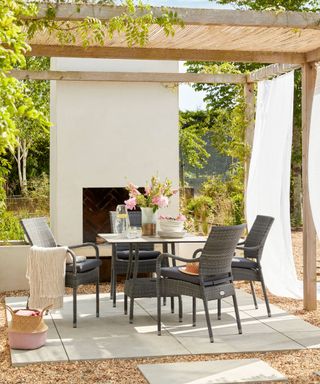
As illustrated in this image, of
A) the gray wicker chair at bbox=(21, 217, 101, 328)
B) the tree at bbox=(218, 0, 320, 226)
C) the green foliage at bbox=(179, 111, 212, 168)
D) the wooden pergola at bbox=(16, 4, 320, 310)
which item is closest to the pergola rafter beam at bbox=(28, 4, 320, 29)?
the wooden pergola at bbox=(16, 4, 320, 310)

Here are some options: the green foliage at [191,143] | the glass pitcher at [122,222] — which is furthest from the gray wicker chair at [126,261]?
the green foliage at [191,143]

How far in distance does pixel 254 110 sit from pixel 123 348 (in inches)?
202

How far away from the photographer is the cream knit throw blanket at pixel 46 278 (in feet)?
23.6

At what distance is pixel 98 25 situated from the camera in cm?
584

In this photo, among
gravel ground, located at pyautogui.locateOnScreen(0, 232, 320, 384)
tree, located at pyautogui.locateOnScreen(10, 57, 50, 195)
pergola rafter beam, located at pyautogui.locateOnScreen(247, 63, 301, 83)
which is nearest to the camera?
gravel ground, located at pyautogui.locateOnScreen(0, 232, 320, 384)

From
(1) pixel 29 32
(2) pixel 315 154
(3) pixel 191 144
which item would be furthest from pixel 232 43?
(3) pixel 191 144

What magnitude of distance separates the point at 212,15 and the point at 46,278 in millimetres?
2801

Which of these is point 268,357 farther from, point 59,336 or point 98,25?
point 98,25

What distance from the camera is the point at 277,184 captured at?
9.11 meters

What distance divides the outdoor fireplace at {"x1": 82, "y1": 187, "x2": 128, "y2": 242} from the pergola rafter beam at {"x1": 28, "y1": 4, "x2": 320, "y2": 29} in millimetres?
4423

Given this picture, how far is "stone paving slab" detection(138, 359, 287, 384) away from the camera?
5324 millimetres

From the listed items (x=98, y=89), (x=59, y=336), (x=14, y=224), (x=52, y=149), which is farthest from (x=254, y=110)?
(x=59, y=336)

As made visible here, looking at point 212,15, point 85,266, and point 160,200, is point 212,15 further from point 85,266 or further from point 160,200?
point 85,266

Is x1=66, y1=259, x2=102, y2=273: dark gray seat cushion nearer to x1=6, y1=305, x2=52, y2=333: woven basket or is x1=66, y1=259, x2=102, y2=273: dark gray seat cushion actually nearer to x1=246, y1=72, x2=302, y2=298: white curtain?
x1=6, y1=305, x2=52, y2=333: woven basket
